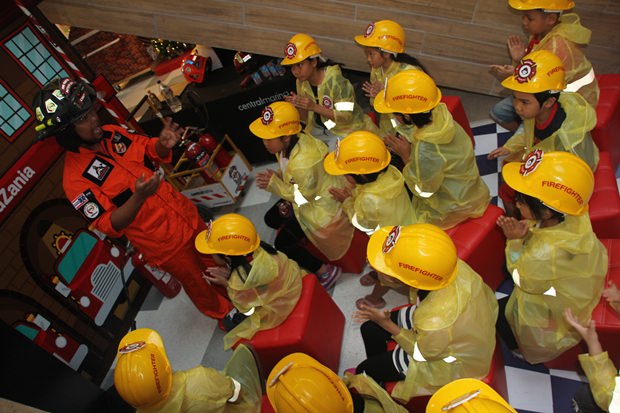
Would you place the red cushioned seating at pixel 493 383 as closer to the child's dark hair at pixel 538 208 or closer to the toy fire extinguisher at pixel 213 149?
the child's dark hair at pixel 538 208

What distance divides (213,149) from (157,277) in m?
1.42

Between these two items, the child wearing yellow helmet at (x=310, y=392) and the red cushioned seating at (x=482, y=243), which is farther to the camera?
the red cushioned seating at (x=482, y=243)

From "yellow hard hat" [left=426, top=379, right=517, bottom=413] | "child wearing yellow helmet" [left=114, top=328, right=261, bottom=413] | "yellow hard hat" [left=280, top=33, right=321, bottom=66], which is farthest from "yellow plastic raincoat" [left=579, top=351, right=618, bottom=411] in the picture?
"yellow hard hat" [left=280, top=33, right=321, bottom=66]

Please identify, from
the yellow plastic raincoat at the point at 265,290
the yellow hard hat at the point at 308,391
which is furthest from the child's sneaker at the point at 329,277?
the yellow hard hat at the point at 308,391

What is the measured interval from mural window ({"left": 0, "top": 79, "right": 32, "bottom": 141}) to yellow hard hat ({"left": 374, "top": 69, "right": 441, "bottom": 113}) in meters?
2.59

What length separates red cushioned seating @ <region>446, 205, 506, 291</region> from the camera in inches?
103

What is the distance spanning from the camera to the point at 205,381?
1.99 metres

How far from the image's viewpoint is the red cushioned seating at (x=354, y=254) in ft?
10.6

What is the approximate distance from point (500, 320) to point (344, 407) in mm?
1420

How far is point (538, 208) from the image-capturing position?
1.96m

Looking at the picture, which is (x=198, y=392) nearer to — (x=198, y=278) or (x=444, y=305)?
(x=198, y=278)

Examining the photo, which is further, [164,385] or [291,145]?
[291,145]

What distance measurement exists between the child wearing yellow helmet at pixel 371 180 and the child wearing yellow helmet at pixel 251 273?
63 cm

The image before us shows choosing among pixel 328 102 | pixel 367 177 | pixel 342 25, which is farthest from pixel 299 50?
pixel 367 177
